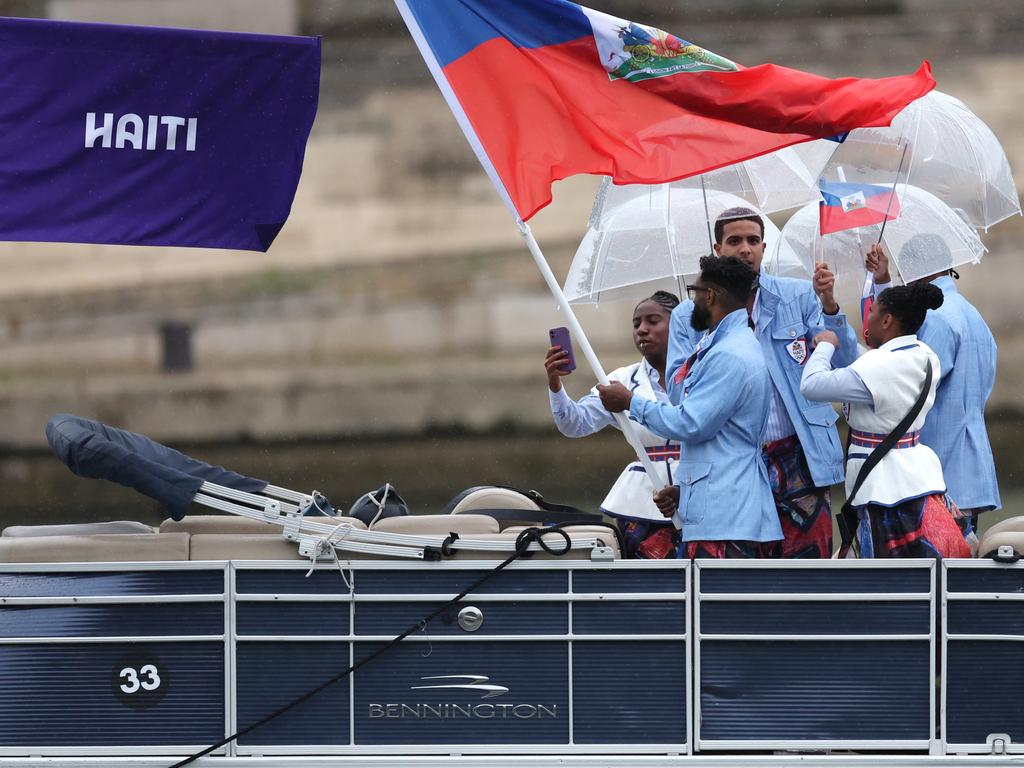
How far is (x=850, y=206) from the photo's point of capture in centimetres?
484

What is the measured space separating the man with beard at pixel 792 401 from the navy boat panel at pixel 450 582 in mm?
1043

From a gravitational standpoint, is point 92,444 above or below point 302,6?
below

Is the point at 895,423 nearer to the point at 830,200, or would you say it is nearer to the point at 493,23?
the point at 830,200

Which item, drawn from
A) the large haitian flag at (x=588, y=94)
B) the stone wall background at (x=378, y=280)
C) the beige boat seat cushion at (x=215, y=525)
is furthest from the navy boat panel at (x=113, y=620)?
the stone wall background at (x=378, y=280)

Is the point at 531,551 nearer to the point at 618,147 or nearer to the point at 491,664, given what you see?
the point at 491,664

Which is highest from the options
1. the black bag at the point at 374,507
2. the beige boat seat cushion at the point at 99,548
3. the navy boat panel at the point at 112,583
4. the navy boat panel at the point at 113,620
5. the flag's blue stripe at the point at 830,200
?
the flag's blue stripe at the point at 830,200

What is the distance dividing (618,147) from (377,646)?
1.83m

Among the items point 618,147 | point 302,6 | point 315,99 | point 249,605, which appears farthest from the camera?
point 302,6

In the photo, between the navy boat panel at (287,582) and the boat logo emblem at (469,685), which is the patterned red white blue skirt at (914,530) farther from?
the navy boat panel at (287,582)

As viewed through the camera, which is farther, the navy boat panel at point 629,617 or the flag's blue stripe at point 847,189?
the flag's blue stripe at point 847,189

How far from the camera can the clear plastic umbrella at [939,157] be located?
488 centimetres

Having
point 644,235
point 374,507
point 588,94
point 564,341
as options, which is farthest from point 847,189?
point 374,507

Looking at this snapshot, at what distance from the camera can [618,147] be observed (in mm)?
4566

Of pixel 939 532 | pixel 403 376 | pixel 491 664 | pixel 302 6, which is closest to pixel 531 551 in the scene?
pixel 491 664
